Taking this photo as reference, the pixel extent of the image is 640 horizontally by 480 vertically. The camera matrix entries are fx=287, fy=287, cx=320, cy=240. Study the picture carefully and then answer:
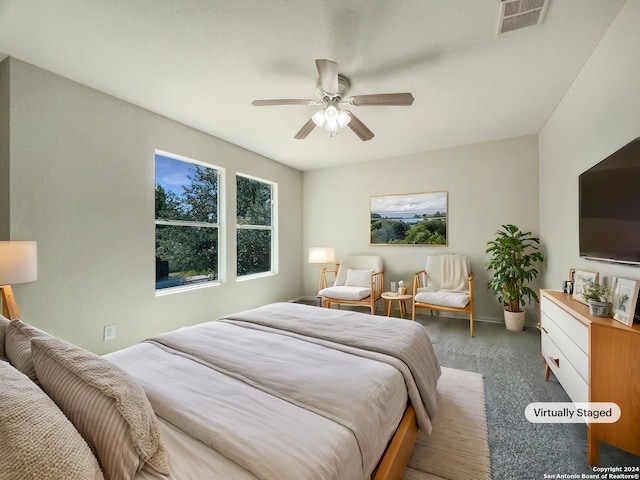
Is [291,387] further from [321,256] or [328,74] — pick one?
[321,256]

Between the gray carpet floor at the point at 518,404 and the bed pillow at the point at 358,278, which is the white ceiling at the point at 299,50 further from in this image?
the gray carpet floor at the point at 518,404

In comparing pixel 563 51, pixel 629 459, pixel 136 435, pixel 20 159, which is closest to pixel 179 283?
pixel 20 159

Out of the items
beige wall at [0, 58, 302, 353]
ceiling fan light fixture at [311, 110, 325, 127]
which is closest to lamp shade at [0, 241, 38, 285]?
beige wall at [0, 58, 302, 353]

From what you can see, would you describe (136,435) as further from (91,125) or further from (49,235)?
(91,125)

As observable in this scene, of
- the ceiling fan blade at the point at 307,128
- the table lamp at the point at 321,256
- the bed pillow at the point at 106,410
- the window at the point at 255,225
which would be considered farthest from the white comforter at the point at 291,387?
the table lamp at the point at 321,256

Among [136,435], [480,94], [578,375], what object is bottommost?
[578,375]

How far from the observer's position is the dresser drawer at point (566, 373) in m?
1.63

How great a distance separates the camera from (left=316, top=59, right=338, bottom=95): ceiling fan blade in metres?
1.86

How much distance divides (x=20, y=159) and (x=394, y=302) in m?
4.64

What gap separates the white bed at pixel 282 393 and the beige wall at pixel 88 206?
4.23 feet

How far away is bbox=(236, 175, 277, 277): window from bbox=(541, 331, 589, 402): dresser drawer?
3610 millimetres

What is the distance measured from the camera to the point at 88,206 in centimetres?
256

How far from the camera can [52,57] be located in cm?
215

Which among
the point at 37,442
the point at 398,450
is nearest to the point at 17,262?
the point at 37,442
